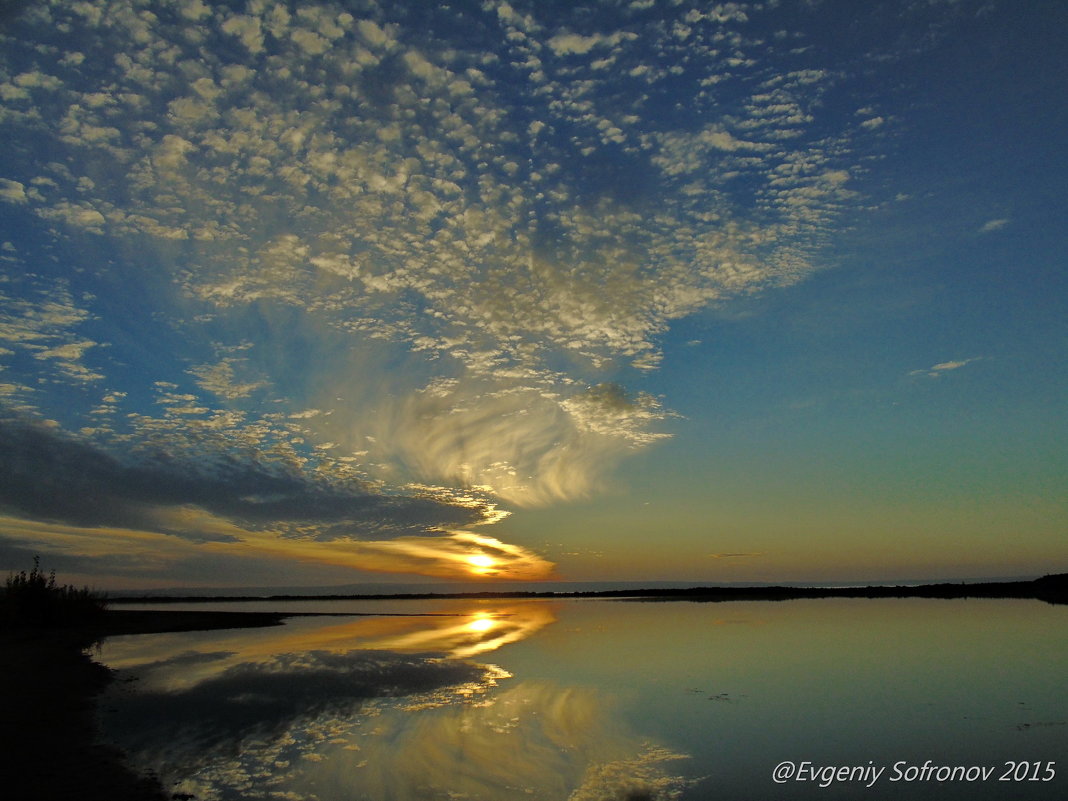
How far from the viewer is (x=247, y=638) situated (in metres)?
53.2

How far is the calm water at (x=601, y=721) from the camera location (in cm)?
1459

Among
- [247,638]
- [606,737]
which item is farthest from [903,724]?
[247,638]

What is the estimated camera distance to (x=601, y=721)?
67.9ft

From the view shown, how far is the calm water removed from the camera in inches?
575

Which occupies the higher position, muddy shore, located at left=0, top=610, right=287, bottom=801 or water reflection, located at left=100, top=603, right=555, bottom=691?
muddy shore, located at left=0, top=610, right=287, bottom=801

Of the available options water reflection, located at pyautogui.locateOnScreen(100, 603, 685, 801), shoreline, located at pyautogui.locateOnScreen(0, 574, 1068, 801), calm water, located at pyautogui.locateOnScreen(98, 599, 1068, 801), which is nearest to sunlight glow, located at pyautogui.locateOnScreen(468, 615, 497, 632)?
calm water, located at pyautogui.locateOnScreen(98, 599, 1068, 801)

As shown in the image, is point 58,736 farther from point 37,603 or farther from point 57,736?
point 37,603

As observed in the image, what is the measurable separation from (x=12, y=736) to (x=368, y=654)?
79.1ft

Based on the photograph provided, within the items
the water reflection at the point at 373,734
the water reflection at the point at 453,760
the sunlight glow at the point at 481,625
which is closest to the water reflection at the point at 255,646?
the water reflection at the point at 373,734

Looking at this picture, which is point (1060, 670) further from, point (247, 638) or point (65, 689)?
point (247, 638)

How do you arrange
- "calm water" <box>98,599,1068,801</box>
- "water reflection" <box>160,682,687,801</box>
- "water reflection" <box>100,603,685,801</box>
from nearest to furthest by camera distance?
"water reflection" <box>160,682,687,801</box> < "water reflection" <box>100,603,685,801</box> < "calm water" <box>98,599,1068,801</box>

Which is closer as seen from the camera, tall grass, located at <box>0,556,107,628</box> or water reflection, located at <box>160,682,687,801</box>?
water reflection, located at <box>160,682,687,801</box>

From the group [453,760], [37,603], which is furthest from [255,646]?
[453,760]

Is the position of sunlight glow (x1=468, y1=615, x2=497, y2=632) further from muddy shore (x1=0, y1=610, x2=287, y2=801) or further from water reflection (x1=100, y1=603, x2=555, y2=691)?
muddy shore (x1=0, y1=610, x2=287, y2=801)
